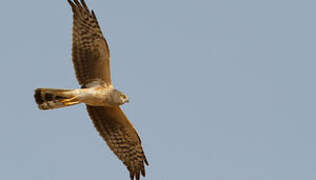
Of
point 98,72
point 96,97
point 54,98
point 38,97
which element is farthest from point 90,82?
point 38,97

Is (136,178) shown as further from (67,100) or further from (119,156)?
(67,100)

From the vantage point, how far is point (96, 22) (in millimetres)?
14094

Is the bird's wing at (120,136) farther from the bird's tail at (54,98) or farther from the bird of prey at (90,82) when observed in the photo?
the bird's tail at (54,98)

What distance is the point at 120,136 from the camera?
14.9 m

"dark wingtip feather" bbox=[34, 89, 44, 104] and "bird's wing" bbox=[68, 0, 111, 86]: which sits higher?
"bird's wing" bbox=[68, 0, 111, 86]

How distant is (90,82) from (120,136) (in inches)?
67.7

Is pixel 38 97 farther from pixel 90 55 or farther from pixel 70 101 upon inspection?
pixel 90 55

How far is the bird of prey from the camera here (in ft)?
44.6

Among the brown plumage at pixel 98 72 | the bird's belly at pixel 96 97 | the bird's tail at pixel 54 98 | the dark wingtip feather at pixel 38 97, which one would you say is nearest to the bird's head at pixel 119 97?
the bird's belly at pixel 96 97

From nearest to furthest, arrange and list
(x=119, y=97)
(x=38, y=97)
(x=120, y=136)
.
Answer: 1. (x=38, y=97)
2. (x=119, y=97)
3. (x=120, y=136)

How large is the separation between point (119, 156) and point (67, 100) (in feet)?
7.21

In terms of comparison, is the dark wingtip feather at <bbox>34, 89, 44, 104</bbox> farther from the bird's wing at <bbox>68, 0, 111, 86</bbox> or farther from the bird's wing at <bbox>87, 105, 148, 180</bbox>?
the bird's wing at <bbox>87, 105, 148, 180</bbox>

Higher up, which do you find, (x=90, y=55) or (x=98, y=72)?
(x=90, y=55)

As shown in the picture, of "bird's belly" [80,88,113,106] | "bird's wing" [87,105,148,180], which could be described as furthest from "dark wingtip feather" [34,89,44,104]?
"bird's wing" [87,105,148,180]
